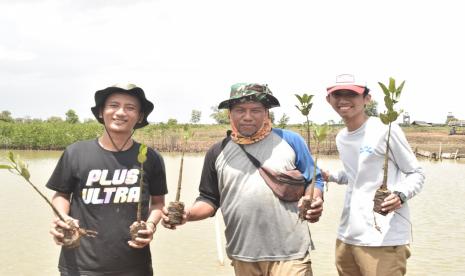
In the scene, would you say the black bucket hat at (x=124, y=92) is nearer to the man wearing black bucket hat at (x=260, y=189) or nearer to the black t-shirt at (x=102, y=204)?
the black t-shirt at (x=102, y=204)

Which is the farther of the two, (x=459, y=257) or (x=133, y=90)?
(x=459, y=257)

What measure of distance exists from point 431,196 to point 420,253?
9052mm

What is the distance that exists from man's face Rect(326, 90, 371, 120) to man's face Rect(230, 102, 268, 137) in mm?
596

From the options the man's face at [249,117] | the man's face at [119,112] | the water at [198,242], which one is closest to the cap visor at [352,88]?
the man's face at [249,117]

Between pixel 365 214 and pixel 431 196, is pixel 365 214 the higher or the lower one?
the higher one

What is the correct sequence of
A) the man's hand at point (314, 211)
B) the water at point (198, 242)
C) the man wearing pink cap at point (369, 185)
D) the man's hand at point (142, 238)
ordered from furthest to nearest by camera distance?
the water at point (198, 242) → the man wearing pink cap at point (369, 185) → the man's hand at point (314, 211) → the man's hand at point (142, 238)

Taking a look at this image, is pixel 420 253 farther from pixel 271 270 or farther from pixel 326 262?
pixel 271 270

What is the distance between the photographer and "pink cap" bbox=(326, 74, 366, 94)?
123 inches

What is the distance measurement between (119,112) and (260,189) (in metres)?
1.02

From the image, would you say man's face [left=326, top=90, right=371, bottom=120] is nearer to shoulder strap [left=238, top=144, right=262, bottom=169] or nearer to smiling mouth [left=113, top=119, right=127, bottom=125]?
shoulder strap [left=238, top=144, right=262, bottom=169]

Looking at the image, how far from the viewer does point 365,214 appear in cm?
311

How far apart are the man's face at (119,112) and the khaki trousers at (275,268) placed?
3.82ft

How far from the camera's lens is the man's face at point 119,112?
2.82 m

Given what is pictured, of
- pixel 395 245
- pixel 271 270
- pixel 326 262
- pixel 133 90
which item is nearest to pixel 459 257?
pixel 326 262
